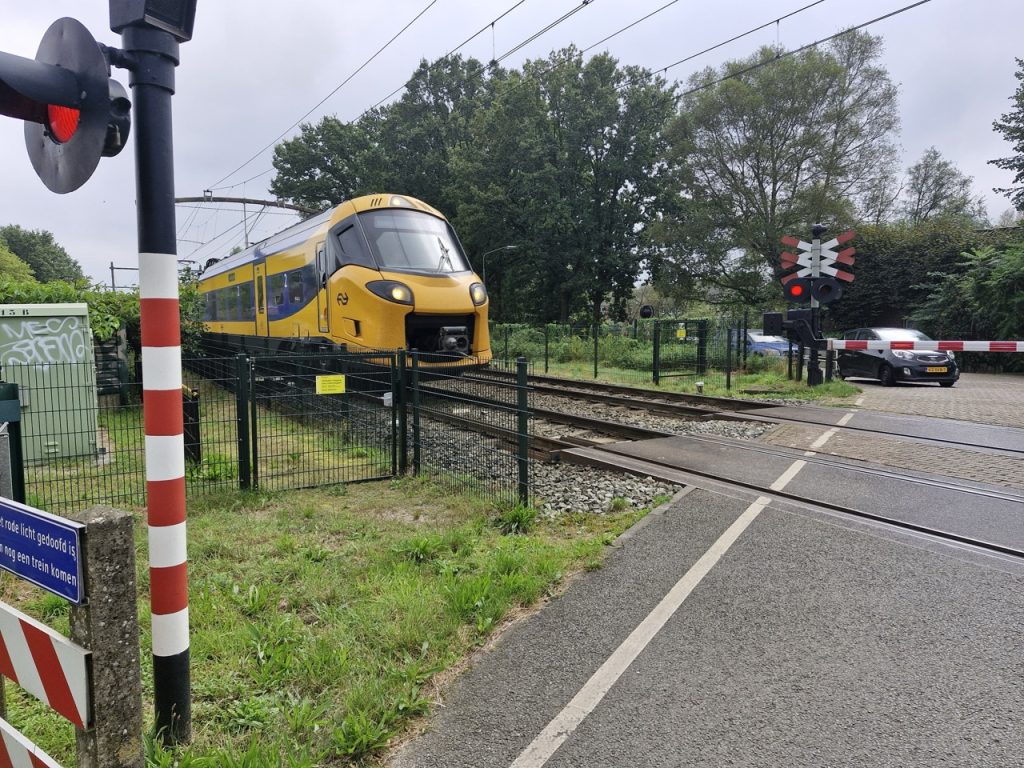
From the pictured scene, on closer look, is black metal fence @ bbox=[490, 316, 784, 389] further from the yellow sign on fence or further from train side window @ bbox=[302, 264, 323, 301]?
the yellow sign on fence

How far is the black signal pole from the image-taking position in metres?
2.37

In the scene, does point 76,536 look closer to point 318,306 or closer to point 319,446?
point 319,446

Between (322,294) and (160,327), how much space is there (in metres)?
9.97

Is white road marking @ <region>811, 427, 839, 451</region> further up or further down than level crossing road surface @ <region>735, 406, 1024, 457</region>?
further down

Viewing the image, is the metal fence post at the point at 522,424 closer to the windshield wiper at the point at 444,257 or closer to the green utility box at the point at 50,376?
the green utility box at the point at 50,376

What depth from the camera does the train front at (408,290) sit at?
11.0 m

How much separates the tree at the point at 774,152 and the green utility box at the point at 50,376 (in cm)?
3307

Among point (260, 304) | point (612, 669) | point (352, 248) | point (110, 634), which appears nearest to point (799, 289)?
point (352, 248)

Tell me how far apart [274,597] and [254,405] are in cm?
311

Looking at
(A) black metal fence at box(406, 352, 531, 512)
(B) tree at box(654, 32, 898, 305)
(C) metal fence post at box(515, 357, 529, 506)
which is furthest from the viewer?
(B) tree at box(654, 32, 898, 305)

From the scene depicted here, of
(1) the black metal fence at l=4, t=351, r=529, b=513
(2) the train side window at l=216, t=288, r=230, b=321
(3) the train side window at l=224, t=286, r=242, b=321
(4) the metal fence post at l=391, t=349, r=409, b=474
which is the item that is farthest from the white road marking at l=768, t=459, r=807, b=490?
(2) the train side window at l=216, t=288, r=230, b=321

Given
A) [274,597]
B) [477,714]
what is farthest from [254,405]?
[477,714]

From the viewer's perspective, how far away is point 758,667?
3203 mm

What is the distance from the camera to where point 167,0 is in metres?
2.36
